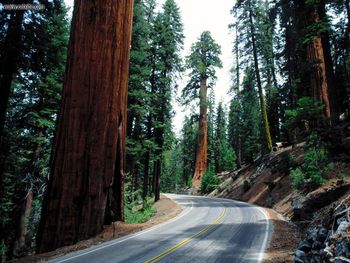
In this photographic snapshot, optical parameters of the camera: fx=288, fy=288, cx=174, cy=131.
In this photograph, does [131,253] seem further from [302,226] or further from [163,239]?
[302,226]

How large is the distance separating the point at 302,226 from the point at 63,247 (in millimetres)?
9620

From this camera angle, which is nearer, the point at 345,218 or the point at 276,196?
the point at 345,218

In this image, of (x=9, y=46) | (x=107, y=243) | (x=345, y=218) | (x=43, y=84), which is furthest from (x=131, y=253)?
(x=43, y=84)

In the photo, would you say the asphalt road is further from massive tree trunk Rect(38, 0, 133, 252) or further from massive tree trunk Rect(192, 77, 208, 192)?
massive tree trunk Rect(192, 77, 208, 192)

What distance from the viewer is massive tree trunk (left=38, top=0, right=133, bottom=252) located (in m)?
8.27

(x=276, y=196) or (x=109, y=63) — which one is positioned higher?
(x=109, y=63)

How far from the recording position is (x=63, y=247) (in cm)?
807

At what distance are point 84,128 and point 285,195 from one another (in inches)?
625

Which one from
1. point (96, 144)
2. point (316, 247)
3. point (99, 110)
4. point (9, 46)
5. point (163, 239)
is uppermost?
point (9, 46)

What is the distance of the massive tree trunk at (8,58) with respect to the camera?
11328 millimetres

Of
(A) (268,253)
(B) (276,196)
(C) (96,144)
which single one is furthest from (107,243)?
(B) (276,196)

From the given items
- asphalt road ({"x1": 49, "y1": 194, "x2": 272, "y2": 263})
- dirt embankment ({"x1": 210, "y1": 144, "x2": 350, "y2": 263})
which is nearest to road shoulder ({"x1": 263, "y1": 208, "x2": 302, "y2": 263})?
dirt embankment ({"x1": 210, "y1": 144, "x2": 350, "y2": 263})

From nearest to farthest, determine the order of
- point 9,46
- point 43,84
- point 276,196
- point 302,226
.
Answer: point 9,46 → point 302,226 → point 43,84 → point 276,196

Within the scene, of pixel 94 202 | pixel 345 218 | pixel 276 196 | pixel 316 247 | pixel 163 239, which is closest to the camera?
pixel 345 218
